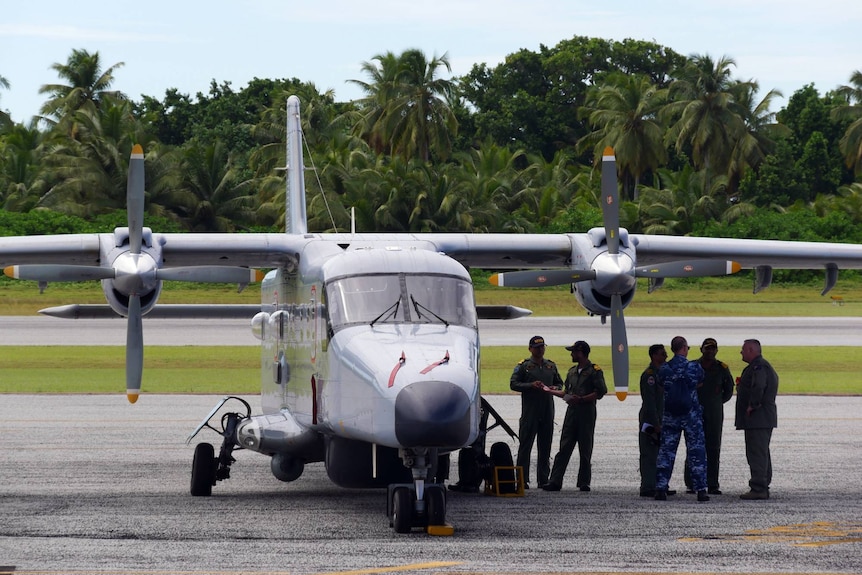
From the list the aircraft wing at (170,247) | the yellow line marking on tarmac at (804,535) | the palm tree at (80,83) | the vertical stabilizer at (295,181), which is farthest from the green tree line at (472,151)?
the yellow line marking on tarmac at (804,535)

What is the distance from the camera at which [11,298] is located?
5475cm

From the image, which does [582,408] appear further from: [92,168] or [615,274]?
[92,168]

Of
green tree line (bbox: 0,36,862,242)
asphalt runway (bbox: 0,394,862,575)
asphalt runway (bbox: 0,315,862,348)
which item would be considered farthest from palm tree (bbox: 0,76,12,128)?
asphalt runway (bbox: 0,394,862,575)

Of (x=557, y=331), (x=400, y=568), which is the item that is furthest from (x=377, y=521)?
(x=557, y=331)

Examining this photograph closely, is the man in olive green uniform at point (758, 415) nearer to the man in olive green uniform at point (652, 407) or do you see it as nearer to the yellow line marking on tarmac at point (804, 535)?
the man in olive green uniform at point (652, 407)

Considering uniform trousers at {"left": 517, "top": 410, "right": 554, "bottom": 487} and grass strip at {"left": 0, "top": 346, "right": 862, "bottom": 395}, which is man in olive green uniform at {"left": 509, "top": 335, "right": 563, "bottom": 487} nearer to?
uniform trousers at {"left": 517, "top": 410, "right": 554, "bottom": 487}

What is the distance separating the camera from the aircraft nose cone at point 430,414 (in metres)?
11.9

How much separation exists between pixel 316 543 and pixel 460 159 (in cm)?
6101

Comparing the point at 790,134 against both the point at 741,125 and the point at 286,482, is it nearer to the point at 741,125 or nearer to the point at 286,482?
the point at 741,125

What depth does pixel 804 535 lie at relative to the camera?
1256cm

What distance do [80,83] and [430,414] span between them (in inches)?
2726

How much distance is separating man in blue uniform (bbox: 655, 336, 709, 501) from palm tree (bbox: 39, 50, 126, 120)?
65015mm

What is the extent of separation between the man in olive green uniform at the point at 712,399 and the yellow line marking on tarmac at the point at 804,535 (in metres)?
2.75


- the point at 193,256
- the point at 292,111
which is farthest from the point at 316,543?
the point at 292,111
